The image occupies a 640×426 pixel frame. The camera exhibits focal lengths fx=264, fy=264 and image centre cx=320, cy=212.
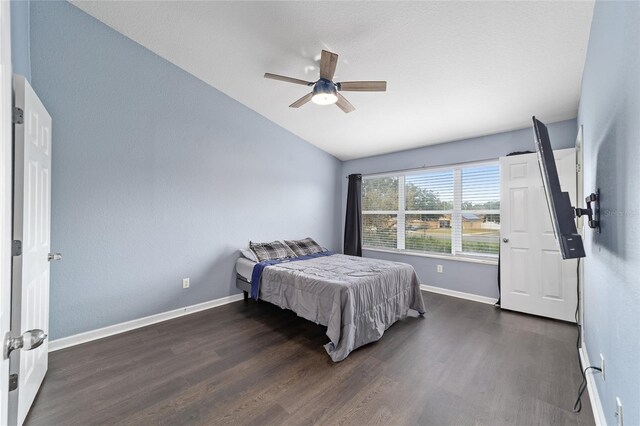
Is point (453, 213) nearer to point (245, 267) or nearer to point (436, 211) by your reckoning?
point (436, 211)

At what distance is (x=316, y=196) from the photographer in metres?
5.11

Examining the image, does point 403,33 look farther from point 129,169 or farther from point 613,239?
point 129,169

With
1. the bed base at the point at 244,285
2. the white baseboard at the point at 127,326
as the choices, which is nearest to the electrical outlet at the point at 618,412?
the bed base at the point at 244,285

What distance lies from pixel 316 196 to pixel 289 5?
3.25m

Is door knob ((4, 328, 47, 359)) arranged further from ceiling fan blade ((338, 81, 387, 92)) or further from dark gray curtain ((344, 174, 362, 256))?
dark gray curtain ((344, 174, 362, 256))

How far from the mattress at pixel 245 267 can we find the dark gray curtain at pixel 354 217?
2282mm

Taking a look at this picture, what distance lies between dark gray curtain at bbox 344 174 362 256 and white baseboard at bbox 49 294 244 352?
2521mm

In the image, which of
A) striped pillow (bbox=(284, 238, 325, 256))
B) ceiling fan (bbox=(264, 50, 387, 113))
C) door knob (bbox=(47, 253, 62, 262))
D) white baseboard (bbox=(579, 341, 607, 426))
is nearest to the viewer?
white baseboard (bbox=(579, 341, 607, 426))

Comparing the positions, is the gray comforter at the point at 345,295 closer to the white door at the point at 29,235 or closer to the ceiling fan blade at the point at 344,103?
the ceiling fan blade at the point at 344,103

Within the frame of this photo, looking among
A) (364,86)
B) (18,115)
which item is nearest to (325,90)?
(364,86)

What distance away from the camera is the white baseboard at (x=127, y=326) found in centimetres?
242

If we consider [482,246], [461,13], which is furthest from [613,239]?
[482,246]

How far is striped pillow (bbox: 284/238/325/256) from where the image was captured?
4.18 metres

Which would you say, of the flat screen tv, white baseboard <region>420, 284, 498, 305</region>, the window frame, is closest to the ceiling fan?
the flat screen tv
